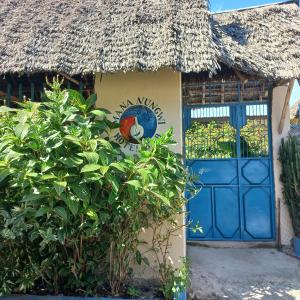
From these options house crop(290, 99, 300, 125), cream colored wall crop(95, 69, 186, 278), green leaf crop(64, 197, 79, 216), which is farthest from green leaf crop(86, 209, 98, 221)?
house crop(290, 99, 300, 125)

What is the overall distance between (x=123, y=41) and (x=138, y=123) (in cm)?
97

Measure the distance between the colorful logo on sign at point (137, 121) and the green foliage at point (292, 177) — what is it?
8.03 ft

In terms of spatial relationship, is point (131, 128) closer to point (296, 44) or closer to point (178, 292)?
point (178, 292)

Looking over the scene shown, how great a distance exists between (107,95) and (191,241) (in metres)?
2.97

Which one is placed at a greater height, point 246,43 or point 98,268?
point 246,43

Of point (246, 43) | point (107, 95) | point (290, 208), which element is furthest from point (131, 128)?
point (290, 208)

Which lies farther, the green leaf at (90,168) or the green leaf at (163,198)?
the green leaf at (163,198)

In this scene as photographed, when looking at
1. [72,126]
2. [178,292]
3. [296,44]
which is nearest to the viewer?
[72,126]

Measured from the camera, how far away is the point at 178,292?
10.9 ft

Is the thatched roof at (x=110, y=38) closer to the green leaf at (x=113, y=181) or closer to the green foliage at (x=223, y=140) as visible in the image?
the green leaf at (x=113, y=181)

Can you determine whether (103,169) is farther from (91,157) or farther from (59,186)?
(59,186)

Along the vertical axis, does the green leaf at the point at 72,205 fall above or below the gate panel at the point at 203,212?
above

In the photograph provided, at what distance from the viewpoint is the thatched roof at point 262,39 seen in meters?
4.27

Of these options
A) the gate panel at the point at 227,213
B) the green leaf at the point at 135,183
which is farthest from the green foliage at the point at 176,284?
the gate panel at the point at 227,213
